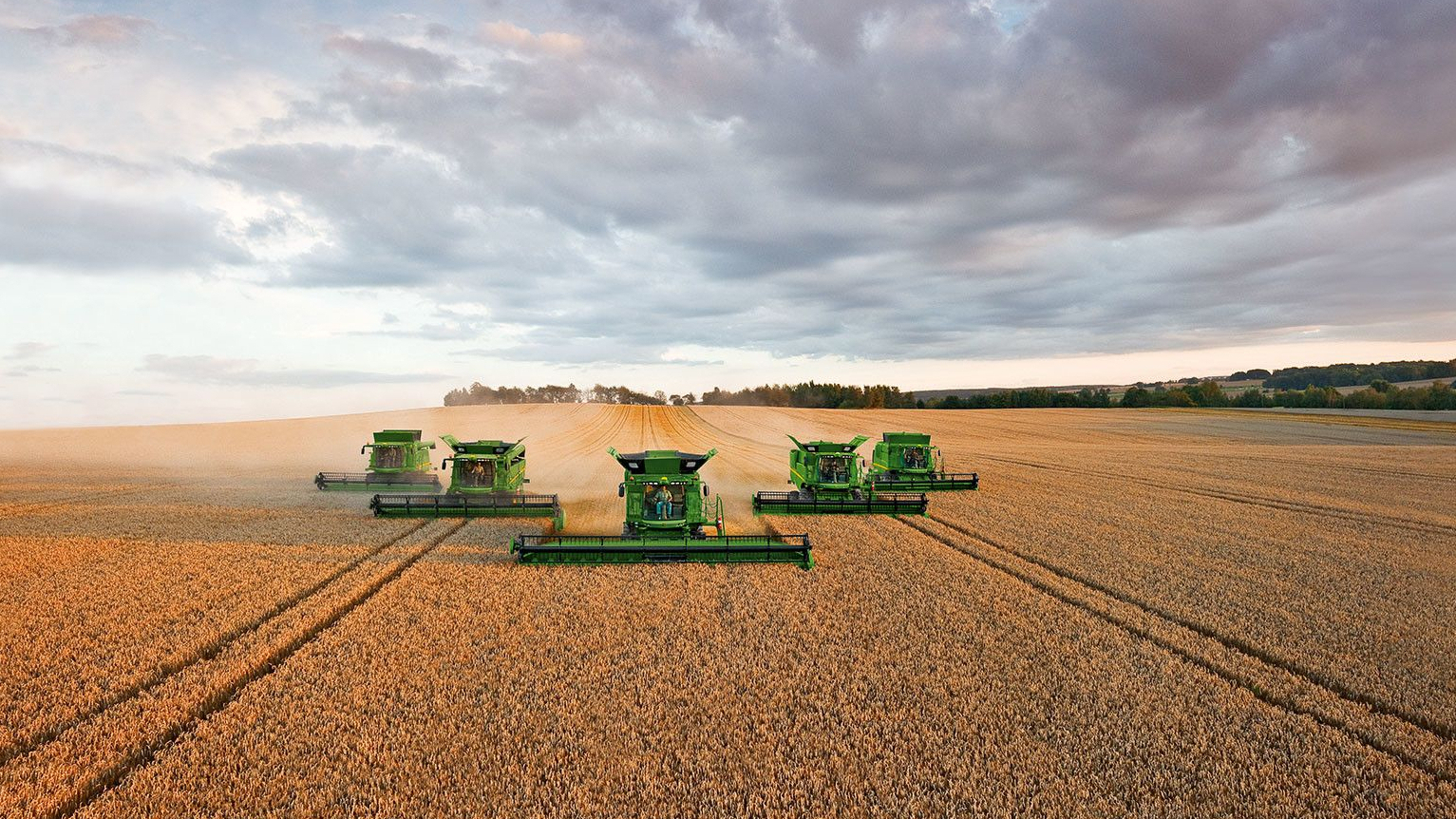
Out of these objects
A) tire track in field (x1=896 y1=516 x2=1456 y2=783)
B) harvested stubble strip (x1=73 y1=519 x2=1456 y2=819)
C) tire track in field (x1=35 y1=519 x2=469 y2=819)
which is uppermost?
tire track in field (x1=35 y1=519 x2=469 y2=819)

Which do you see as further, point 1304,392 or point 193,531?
point 1304,392

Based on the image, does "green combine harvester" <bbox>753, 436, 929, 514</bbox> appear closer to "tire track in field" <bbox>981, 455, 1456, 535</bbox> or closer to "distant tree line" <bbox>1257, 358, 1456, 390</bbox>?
"tire track in field" <bbox>981, 455, 1456, 535</bbox>

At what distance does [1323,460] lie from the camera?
1606 inches

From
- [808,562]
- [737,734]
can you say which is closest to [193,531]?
[808,562]

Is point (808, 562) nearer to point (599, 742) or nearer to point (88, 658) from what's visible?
point (599, 742)

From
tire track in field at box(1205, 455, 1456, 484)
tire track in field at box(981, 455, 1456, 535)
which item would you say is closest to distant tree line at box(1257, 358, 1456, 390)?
tire track in field at box(1205, 455, 1456, 484)

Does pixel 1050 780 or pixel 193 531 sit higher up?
pixel 193 531

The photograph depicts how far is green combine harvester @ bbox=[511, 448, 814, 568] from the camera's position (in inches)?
604

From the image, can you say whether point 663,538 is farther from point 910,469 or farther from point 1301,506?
point 1301,506

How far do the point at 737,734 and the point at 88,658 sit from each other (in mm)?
10010

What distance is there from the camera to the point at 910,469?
1082 inches

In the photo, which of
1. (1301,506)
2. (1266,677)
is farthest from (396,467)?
(1301,506)

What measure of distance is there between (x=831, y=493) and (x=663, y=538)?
7.84 meters

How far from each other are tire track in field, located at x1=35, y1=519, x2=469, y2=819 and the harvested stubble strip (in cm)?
33
